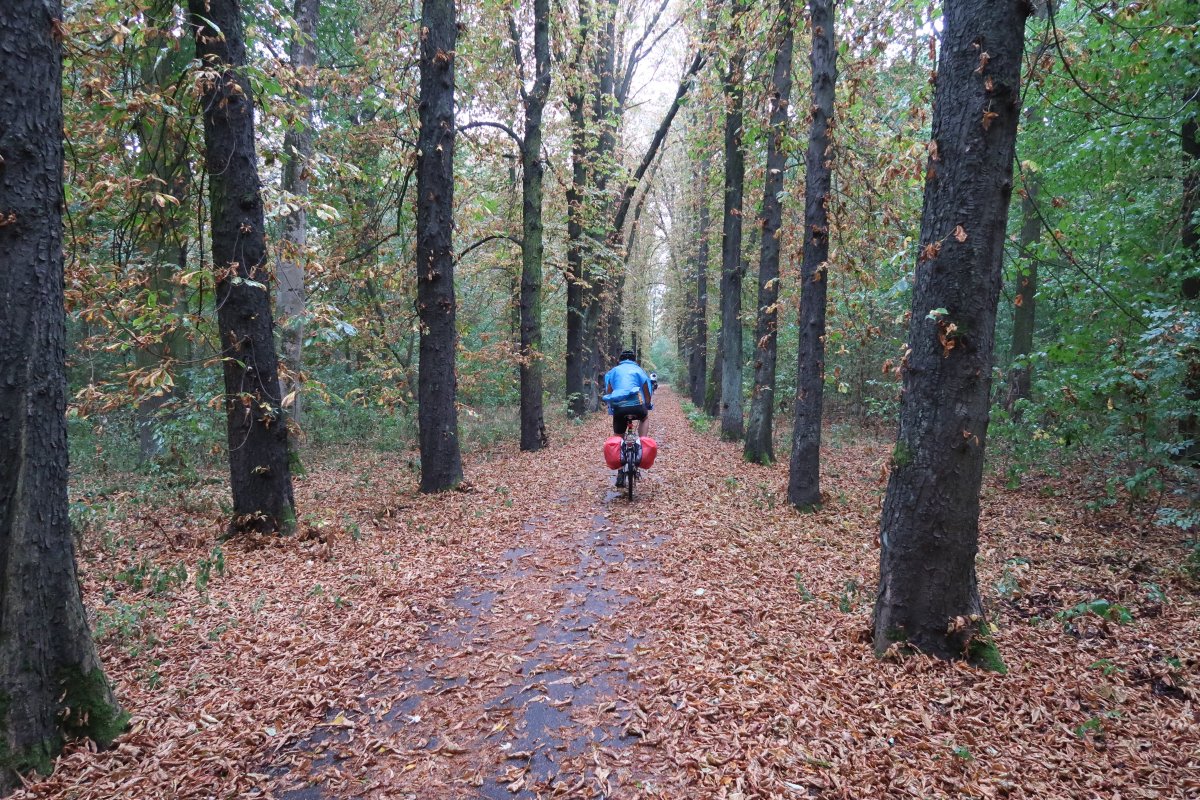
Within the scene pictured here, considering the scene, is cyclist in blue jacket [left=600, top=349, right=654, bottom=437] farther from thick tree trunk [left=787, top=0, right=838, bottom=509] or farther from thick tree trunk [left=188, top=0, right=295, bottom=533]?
thick tree trunk [left=188, top=0, right=295, bottom=533]

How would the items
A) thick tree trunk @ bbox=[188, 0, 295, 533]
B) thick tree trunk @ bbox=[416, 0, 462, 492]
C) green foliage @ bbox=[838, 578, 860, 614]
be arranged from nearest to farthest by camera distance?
green foliage @ bbox=[838, 578, 860, 614], thick tree trunk @ bbox=[188, 0, 295, 533], thick tree trunk @ bbox=[416, 0, 462, 492]

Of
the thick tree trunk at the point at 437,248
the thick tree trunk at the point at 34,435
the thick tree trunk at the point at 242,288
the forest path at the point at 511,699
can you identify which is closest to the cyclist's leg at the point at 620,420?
the thick tree trunk at the point at 437,248

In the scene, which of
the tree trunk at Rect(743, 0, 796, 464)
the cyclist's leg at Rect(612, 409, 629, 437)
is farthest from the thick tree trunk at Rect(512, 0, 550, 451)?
the tree trunk at Rect(743, 0, 796, 464)

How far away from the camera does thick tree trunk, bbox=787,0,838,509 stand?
7.35 metres

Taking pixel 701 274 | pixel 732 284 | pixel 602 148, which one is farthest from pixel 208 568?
pixel 701 274

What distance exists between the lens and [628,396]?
897 cm

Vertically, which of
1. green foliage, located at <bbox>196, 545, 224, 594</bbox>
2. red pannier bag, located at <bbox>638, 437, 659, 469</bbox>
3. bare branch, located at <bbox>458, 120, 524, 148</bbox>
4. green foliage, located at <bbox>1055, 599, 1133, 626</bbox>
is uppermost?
A: bare branch, located at <bbox>458, 120, 524, 148</bbox>


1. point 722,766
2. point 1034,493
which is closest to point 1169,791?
point 722,766

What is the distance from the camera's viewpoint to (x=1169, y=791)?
8.73ft

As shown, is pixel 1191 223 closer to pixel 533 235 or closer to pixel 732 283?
pixel 732 283

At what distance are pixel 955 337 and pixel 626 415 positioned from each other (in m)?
5.81

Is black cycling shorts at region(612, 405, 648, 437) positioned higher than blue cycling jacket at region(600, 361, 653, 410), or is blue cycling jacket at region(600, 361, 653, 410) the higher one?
blue cycling jacket at region(600, 361, 653, 410)

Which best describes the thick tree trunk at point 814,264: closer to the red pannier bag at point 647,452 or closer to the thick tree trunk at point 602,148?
the red pannier bag at point 647,452

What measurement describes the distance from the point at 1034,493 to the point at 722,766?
30.4 ft
